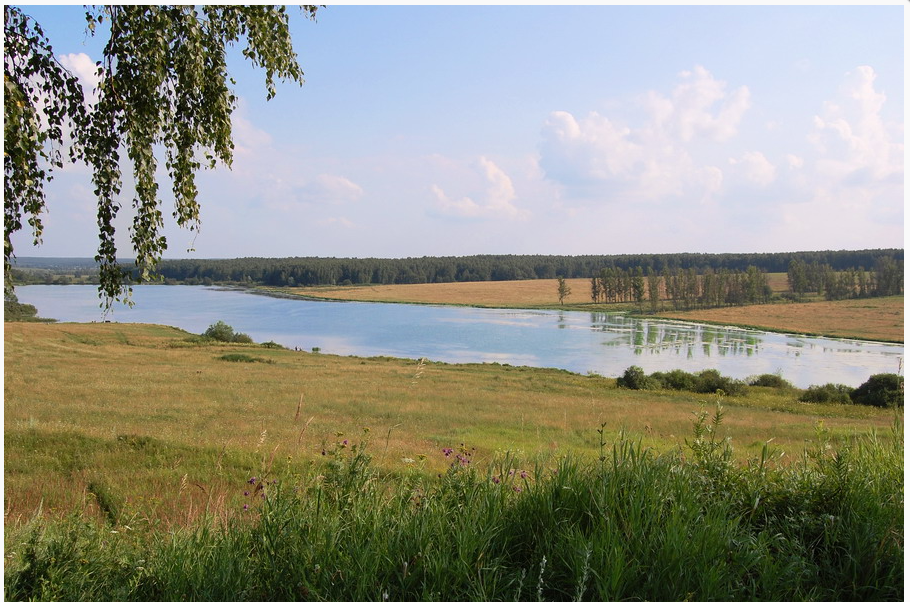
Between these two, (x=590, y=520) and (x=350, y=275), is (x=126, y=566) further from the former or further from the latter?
(x=350, y=275)

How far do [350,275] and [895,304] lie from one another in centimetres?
10431

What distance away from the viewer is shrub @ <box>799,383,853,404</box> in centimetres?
3275

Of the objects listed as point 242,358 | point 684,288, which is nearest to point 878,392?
point 242,358

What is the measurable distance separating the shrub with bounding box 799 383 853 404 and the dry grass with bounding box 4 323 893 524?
1.80 m

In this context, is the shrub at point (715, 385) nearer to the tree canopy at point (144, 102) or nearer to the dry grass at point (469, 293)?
the tree canopy at point (144, 102)

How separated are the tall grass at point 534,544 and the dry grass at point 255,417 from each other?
369mm

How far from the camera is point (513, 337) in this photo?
72.1 m

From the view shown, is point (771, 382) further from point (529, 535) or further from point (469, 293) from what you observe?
point (469, 293)

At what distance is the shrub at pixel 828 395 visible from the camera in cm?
3275

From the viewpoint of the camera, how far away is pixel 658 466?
3.10 metres

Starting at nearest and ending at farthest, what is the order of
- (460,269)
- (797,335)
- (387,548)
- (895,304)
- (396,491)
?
(387,548), (396,491), (797,335), (895,304), (460,269)

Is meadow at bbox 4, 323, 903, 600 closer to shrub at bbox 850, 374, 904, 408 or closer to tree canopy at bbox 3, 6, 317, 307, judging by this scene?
tree canopy at bbox 3, 6, 317, 307

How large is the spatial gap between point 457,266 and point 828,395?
4874 inches

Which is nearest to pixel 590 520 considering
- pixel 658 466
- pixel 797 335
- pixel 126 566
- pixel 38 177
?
pixel 658 466
